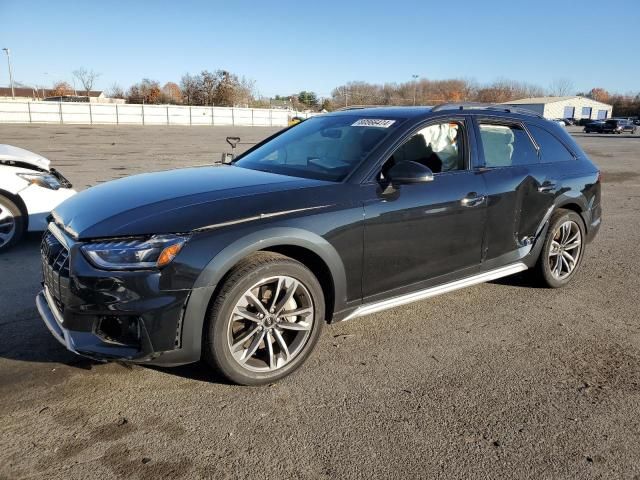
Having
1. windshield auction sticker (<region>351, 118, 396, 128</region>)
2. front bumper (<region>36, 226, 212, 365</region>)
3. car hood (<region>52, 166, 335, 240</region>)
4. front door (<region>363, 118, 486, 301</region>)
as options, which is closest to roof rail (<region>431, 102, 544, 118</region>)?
front door (<region>363, 118, 486, 301</region>)

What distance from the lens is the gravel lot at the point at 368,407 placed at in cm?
253

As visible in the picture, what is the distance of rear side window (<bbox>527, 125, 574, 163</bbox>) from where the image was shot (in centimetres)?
489

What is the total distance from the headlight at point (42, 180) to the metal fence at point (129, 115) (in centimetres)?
3589

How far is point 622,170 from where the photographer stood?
17.3 m

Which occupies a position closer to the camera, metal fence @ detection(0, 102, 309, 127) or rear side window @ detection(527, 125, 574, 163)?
rear side window @ detection(527, 125, 574, 163)

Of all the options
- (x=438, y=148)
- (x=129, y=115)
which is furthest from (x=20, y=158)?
(x=129, y=115)

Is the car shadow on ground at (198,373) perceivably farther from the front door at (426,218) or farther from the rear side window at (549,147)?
the rear side window at (549,147)

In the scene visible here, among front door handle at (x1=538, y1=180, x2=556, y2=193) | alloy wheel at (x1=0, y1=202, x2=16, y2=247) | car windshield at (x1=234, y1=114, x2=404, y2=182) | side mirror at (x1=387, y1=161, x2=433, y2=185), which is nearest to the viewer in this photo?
side mirror at (x1=387, y1=161, x2=433, y2=185)

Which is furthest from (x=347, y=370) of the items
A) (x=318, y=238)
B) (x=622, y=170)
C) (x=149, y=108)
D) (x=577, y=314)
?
(x=149, y=108)

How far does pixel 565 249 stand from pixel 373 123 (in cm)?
248

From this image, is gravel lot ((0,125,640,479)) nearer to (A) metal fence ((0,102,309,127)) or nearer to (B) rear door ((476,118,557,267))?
(B) rear door ((476,118,557,267))

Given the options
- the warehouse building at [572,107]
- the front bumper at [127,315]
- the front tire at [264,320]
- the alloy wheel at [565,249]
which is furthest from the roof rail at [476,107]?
the warehouse building at [572,107]

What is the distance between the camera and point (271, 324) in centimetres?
322

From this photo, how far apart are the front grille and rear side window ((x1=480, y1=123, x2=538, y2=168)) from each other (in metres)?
3.22
